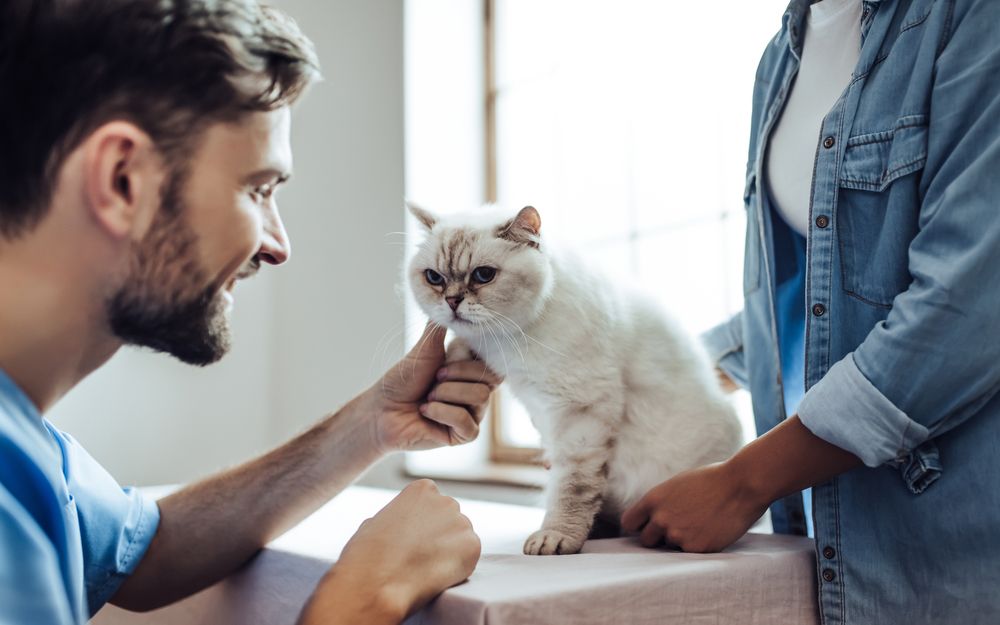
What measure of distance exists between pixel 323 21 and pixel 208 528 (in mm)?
2395

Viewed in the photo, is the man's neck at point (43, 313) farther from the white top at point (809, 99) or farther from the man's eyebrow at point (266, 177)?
the white top at point (809, 99)

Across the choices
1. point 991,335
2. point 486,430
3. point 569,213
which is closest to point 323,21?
point 569,213

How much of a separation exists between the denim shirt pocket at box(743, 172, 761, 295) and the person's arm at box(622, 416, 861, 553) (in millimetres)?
376

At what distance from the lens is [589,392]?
45.9 inches

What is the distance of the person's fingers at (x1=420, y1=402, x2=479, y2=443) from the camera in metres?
1.16

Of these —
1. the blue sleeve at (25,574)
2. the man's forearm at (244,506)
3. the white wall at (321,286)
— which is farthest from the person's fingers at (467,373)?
the white wall at (321,286)

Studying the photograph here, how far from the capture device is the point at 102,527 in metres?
1.02

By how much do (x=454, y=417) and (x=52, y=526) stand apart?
540 millimetres

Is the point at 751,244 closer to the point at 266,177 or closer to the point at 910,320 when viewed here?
the point at 910,320

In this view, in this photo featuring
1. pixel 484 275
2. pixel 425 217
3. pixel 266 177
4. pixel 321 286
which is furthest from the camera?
pixel 321 286

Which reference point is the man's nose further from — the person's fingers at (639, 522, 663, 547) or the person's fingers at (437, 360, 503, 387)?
the person's fingers at (639, 522, 663, 547)

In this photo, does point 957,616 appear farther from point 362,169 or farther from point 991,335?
point 362,169

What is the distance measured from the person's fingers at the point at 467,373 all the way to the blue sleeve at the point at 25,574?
1.99ft

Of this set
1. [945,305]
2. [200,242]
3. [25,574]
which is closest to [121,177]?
[200,242]
